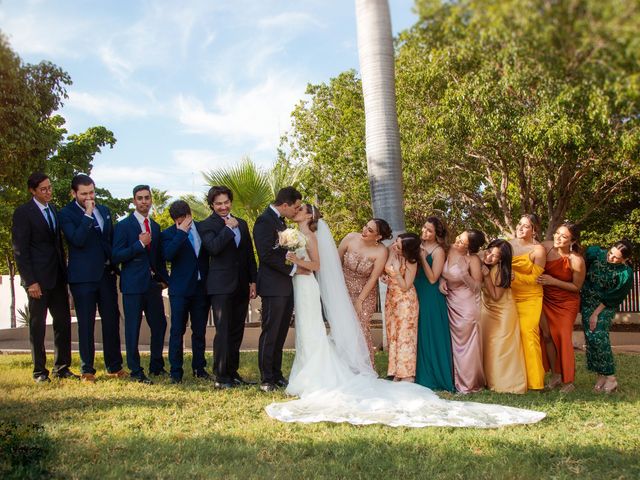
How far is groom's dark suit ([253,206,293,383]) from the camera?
6965mm

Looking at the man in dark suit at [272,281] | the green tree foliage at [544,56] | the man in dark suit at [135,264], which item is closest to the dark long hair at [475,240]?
the man in dark suit at [272,281]

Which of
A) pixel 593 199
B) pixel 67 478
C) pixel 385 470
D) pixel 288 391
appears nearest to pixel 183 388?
pixel 288 391

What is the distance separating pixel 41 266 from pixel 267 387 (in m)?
2.97

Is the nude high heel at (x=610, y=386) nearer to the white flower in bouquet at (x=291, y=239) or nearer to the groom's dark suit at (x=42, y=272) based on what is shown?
the white flower in bouquet at (x=291, y=239)

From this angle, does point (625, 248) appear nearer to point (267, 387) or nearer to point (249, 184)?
point (267, 387)

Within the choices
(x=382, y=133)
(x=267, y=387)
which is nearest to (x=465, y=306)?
(x=267, y=387)

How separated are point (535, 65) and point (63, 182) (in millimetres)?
12707

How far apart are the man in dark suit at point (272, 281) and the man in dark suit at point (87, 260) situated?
1952mm

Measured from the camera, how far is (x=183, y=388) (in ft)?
23.1

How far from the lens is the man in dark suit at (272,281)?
275 inches

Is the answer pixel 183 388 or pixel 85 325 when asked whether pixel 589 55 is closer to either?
pixel 183 388

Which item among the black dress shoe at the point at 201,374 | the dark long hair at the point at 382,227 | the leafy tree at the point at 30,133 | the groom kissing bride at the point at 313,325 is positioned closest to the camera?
the leafy tree at the point at 30,133

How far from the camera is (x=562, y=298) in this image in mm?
7215

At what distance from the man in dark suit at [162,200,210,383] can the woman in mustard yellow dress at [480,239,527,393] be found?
11.7 ft
